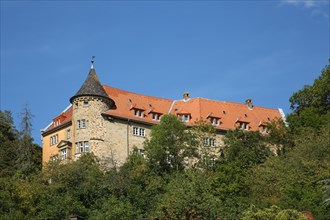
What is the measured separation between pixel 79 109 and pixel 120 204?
18.5 meters

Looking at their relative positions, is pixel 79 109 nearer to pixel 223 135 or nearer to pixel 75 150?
pixel 75 150

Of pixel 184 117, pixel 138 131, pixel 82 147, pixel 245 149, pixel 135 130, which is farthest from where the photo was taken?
pixel 184 117

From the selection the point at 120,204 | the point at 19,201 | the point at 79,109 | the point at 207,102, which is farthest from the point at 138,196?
the point at 207,102

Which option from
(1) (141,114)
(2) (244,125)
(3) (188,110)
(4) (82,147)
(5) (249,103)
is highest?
(5) (249,103)

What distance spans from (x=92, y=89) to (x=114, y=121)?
4.21 metres

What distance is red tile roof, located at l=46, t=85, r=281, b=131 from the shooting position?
77956 millimetres

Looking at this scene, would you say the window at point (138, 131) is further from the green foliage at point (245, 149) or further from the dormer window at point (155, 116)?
the green foliage at point (245, 149)

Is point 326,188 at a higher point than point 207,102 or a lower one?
lower

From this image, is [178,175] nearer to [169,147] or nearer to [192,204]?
[169,147]

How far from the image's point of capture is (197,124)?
242ft

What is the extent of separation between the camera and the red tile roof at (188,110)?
3069 inches

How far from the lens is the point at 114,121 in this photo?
75.4 metres

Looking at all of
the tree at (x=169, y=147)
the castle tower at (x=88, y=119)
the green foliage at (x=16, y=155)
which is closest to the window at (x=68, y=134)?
the castle tower at (x=88, y=119)

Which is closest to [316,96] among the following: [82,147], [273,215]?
[82,147]
